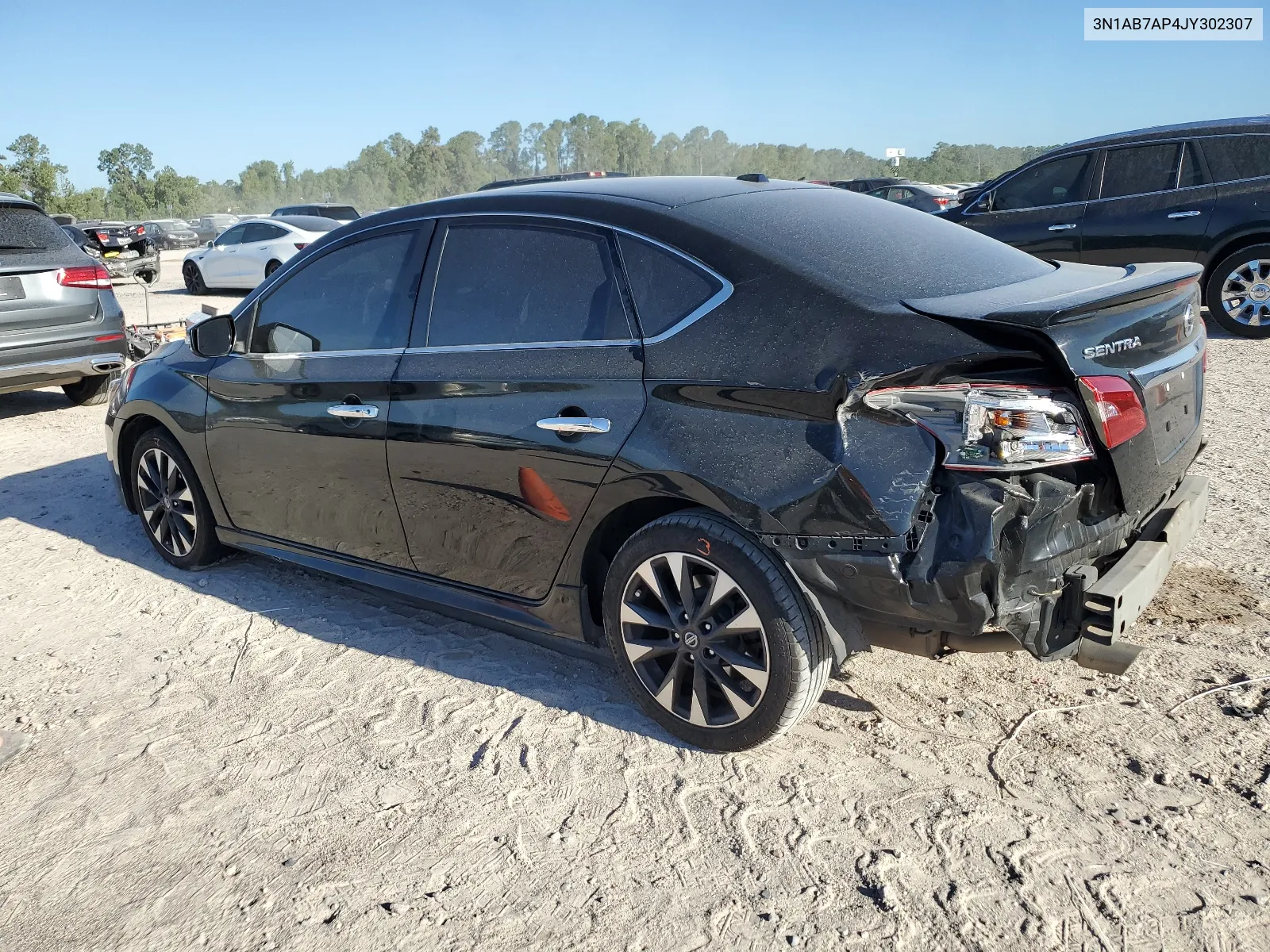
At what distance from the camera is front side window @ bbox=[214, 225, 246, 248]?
65.6 ft

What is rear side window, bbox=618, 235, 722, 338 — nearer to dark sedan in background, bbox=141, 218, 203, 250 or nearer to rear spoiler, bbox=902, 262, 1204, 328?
rear spoiler, bbox=902, 262, 1204, 328

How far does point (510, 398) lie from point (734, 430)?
2.94ft

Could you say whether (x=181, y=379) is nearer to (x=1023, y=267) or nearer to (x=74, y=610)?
(x=74, y=610)

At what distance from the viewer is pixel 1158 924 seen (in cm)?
240

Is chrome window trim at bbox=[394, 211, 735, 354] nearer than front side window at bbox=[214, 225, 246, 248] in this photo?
Yes

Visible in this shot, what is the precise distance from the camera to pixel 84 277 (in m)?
8.88

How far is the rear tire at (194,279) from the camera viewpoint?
827 inches

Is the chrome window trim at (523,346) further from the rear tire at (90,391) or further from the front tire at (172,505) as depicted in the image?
the rear tire at (90,391)

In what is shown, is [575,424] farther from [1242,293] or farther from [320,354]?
[1242,293]

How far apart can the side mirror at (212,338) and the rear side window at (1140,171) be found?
340 inches

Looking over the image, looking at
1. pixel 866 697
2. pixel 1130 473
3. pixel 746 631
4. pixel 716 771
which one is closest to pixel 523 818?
pixel 716 771

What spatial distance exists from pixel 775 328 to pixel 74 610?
3.68 metres

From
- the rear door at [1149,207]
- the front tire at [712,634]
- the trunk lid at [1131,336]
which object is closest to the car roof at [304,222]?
the rear door at [1149,207]

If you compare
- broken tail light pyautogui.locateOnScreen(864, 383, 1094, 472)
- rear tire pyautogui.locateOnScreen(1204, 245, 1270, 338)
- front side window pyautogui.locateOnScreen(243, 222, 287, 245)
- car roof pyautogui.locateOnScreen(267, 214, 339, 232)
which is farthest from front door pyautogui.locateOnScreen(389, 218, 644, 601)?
front side window pyautogui.locateOnScreen(243, 222, 287, 245)
